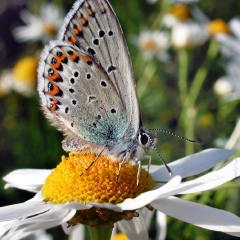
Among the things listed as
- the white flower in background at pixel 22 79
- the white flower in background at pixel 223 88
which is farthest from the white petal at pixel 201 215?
the white flower in background at pixel 22 79

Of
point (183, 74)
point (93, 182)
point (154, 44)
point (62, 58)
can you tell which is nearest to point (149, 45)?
point (154, 44)

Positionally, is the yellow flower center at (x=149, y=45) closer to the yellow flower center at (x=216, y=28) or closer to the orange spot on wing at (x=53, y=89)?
the yellow flower center at (x=216, y=28)

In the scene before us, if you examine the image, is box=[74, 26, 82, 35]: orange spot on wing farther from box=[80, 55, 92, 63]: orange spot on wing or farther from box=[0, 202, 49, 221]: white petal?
box=[0, 202, 49, 221]: white petal

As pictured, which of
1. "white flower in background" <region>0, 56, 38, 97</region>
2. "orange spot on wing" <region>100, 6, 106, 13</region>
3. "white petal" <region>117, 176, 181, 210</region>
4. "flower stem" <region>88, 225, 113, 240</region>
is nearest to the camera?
"white petal" <region>117, 176, 181, 210</region>

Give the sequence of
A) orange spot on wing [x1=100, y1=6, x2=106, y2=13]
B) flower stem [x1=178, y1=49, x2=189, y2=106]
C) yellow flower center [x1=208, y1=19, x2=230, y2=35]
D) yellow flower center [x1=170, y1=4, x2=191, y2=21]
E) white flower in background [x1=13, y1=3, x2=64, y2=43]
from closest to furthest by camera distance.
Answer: orange spot on wing [x1=100, y1=6, x2=106, y2=13] < flower stem [x1=178, y1=49, x2=189, y2=106] < yellow flower center [x1=208, y1=19, x2=230, y2=35] < yellow flower center [x1=170, y1=4, x2=191, y2=21] < white flower in background [x1=13, y1=3, x2=64, y2=43]

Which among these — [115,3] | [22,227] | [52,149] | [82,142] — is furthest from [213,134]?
[22,227]

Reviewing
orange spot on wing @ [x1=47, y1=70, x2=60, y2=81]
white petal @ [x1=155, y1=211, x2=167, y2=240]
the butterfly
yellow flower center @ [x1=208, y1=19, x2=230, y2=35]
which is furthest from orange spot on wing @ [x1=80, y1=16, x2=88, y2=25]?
yellow flower center @ [x1=208, y1=19, x2=230, y2=35]
